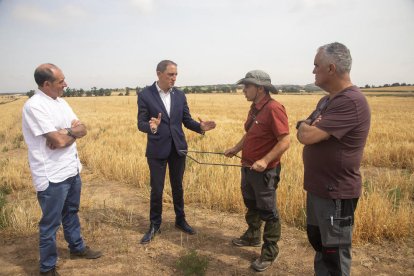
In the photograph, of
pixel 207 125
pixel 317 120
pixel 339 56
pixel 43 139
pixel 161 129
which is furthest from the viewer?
pixel 207 125

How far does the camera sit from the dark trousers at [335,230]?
2844mm

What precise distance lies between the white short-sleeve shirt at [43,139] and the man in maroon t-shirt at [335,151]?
2.51 metres

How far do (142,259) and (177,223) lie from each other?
0.96 meters

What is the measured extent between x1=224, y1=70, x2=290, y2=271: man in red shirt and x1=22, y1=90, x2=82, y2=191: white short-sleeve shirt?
2.05 metres

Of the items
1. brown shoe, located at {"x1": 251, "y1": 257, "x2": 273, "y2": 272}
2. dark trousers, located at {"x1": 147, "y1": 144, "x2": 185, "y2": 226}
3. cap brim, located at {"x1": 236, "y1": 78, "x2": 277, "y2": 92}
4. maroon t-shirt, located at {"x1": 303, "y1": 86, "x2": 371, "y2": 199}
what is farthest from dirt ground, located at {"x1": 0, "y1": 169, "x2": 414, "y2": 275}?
cap brim, located at {"x1": 236, "y1": 78, "x2": 277, "y2": 92}

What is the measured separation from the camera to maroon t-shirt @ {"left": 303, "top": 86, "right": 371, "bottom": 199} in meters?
2.65

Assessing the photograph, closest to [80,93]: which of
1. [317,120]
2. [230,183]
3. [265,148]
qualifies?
[230,183]

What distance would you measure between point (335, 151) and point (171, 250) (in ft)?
8.55

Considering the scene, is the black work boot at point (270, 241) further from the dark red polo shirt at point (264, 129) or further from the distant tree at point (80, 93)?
the distant tree at point (80, 93)

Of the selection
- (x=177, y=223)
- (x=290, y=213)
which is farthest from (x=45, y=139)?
(x=290, y=213)

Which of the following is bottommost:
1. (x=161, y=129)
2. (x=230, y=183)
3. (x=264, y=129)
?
(x=230, y=183)

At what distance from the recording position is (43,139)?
138 inches

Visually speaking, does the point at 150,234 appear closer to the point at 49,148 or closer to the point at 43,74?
the point at 49,148

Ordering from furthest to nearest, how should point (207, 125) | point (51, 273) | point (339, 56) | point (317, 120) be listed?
point (207, 125) → point (51, 273) → point (317, 120) → point (339, 56)
